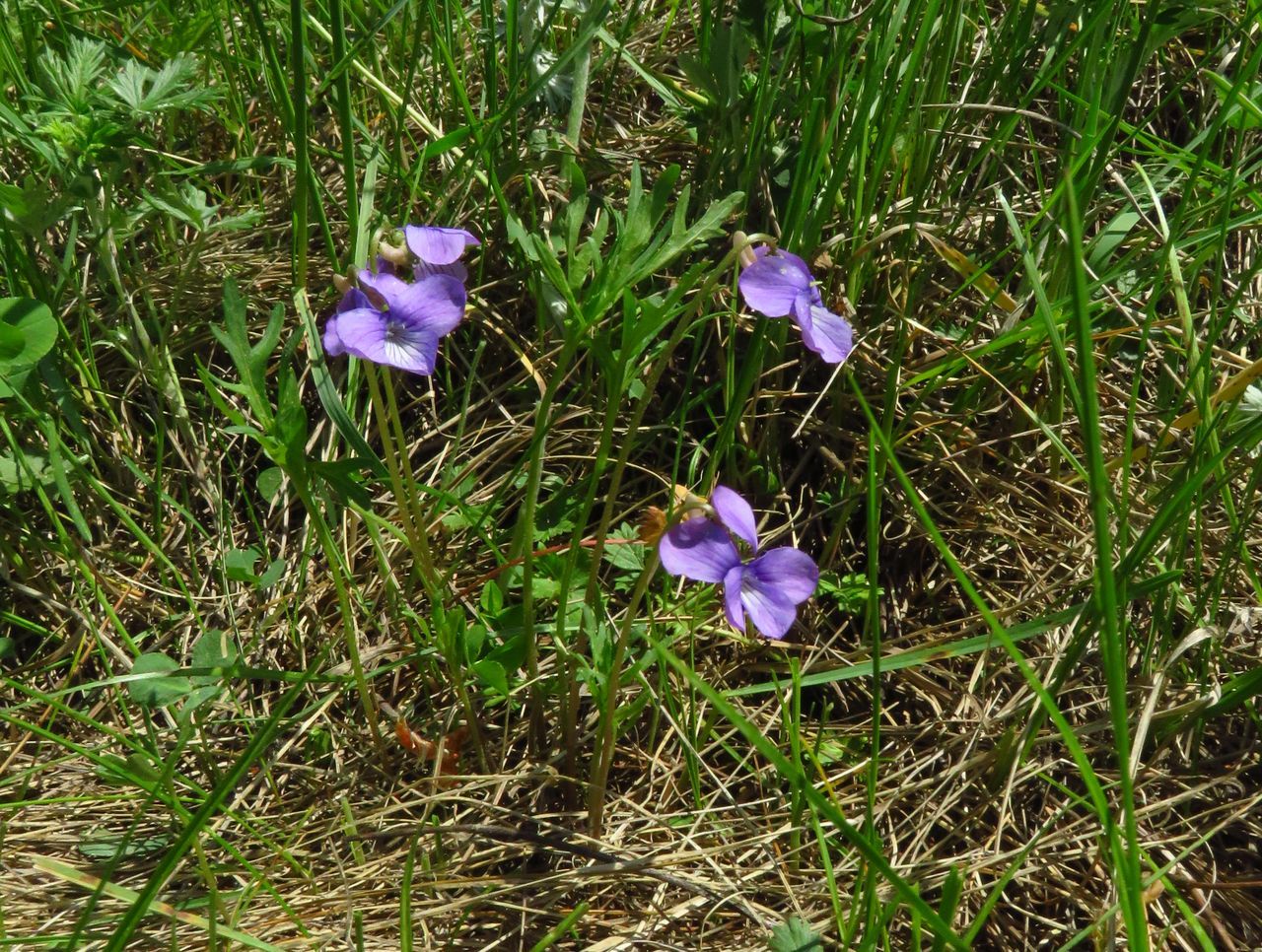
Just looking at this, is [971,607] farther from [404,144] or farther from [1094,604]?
[404,144]

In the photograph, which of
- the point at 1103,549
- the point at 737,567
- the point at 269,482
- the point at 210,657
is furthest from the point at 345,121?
the point at 1103,549

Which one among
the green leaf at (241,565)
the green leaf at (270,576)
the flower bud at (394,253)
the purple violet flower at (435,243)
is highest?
the purple violet flower at (435,243)

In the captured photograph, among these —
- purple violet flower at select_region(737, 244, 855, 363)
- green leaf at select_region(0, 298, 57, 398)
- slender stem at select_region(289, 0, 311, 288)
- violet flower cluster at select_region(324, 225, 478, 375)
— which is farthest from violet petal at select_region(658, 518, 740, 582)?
green leaf at select_region(0, 298, 57, 398)

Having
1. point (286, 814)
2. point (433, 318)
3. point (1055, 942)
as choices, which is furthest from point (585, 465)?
point (1055, 942)

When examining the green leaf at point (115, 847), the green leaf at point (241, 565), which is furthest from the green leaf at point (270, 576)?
the green leaf at point (115, 847)

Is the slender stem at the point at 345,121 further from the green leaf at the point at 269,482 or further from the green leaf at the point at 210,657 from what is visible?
the green leaf at the point at 210,657
